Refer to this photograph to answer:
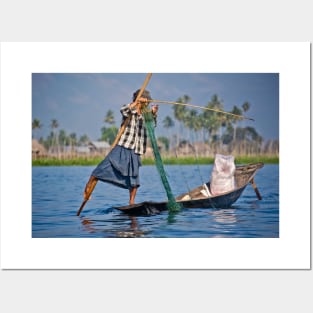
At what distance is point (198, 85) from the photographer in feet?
41.1

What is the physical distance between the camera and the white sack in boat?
13148 mm

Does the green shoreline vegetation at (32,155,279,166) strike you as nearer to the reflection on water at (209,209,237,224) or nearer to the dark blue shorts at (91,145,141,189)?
the dark blue shorts at (91,145,141,189)

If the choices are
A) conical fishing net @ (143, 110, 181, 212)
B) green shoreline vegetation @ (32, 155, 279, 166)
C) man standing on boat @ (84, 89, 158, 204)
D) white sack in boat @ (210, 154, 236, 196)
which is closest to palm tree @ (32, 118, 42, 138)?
green shoreline vegetation @ (32, 155, 279, 166)

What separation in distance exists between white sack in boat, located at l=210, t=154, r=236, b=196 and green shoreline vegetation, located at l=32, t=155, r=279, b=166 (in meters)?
0.08

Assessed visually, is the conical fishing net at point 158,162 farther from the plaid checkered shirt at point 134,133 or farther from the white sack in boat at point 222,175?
the white sack in boat at point 222,175

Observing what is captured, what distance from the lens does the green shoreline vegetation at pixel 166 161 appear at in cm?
1262

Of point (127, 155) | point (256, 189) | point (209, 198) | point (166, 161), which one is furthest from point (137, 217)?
point (256, 189)

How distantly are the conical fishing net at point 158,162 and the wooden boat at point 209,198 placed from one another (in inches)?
2.7

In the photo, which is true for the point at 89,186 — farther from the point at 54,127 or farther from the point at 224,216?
the point at 224,216

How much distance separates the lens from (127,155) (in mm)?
12680
